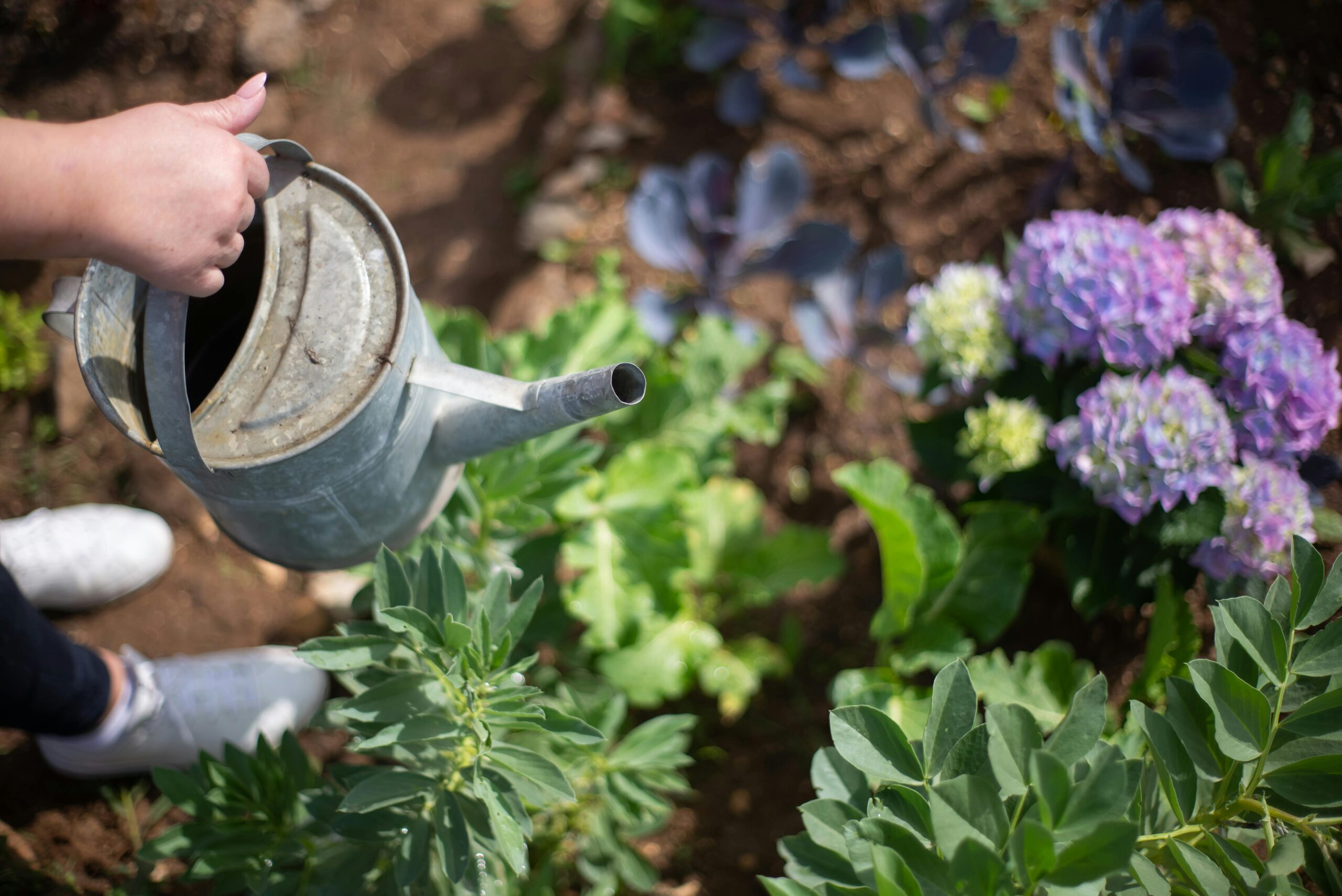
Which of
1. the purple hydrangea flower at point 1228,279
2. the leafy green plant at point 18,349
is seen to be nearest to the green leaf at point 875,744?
the purple hydrangea flower at point 1228,279

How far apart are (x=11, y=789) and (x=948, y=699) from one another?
200 centimetres

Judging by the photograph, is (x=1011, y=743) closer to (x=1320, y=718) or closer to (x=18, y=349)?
(x=1320, y=718)

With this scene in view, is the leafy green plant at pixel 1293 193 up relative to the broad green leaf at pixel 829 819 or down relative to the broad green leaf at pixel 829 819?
up

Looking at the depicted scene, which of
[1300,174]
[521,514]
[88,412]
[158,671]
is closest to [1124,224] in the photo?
[1300,174]

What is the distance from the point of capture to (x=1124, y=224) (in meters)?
1.43

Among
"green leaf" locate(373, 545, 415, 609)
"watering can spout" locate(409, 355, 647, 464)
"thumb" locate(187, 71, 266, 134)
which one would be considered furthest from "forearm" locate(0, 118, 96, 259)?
"green leaf" locate(373, 545, 415, 609)

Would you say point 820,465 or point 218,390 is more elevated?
point 218,390

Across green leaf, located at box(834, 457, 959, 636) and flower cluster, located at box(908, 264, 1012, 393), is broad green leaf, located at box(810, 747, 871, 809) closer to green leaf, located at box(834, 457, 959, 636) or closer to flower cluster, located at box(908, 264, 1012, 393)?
green leaf, located at box(834, 457, 959, 636)

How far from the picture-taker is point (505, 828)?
975 millimetres

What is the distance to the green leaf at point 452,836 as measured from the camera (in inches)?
39.7

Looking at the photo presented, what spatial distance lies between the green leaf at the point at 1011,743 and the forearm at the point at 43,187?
109 centimetres

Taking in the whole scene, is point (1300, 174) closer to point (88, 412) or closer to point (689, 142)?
point (689, 142)

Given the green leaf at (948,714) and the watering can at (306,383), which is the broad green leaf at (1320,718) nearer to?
the green leaf at (948,714)

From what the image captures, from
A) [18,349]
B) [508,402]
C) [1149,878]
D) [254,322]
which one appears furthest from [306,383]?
[18,349]
